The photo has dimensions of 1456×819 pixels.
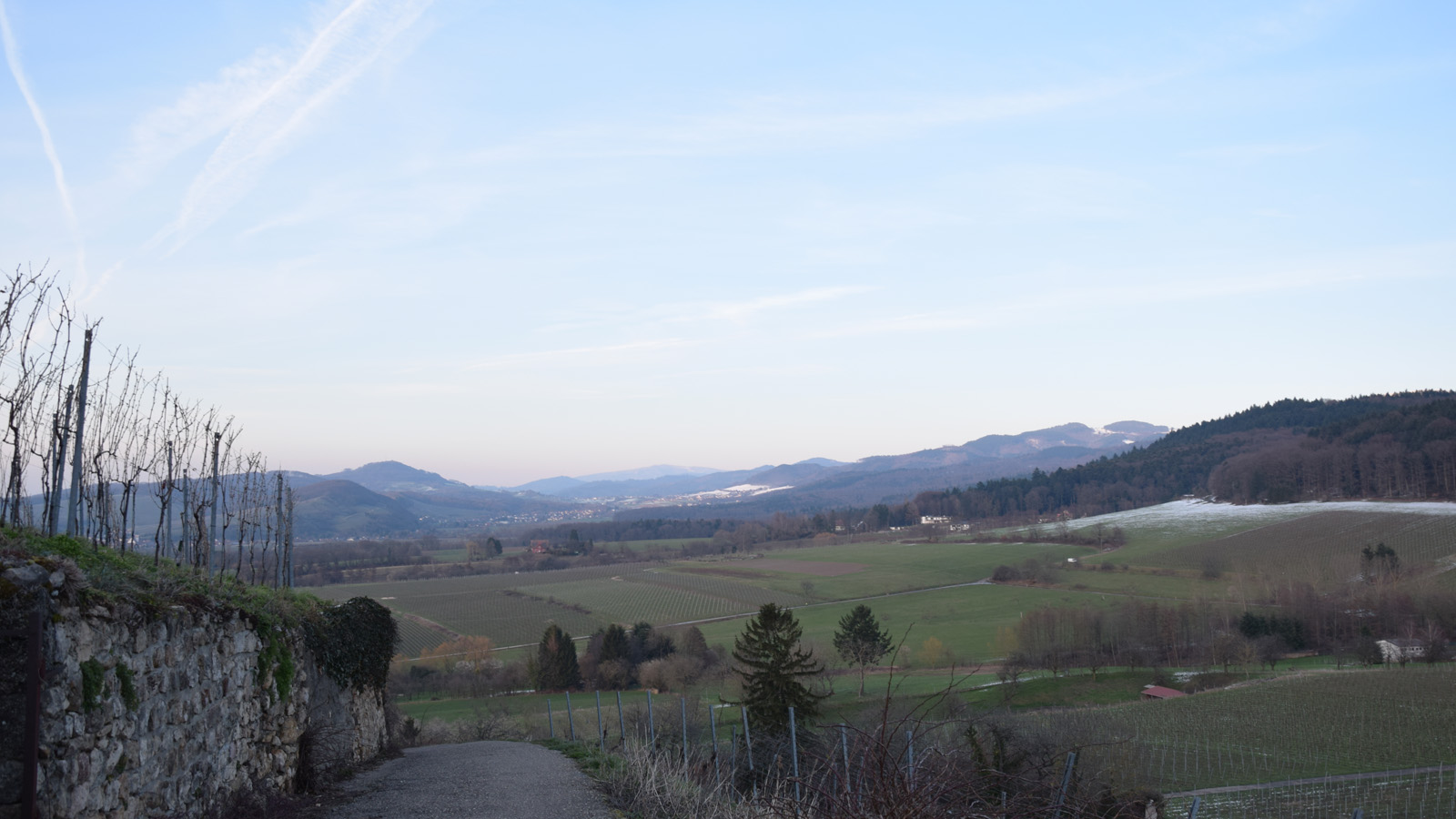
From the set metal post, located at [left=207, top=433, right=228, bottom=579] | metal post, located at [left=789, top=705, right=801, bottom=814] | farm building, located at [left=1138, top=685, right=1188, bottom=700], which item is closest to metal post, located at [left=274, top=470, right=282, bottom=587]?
metal post, located at [left=207, top=433, right=228, bottom=579]

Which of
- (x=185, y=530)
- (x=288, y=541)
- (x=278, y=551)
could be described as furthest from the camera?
(x=288, y=541)

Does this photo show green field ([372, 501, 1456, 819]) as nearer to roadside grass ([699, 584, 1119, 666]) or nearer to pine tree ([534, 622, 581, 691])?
roadside grass ([699, 584, 1119, 666])

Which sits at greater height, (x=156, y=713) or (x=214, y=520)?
(x=214, y=520)

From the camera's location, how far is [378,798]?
9828 mm

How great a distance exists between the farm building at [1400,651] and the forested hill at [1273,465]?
55800mm

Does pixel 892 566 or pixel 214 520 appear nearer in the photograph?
pixel 214 520

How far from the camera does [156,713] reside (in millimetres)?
6148

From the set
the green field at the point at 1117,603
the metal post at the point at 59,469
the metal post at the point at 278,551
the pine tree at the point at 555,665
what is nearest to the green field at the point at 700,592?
the green field at the point at 1117,603

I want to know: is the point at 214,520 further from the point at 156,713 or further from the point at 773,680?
the point at 773,680

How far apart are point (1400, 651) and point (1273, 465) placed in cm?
7963

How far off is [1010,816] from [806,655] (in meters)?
31.4

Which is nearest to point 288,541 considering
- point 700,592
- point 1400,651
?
point 1400,651

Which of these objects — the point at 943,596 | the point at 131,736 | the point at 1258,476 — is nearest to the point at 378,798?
the point at 131,736

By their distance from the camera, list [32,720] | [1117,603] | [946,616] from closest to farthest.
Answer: [32,720] < [1117,603] < [946,616]
